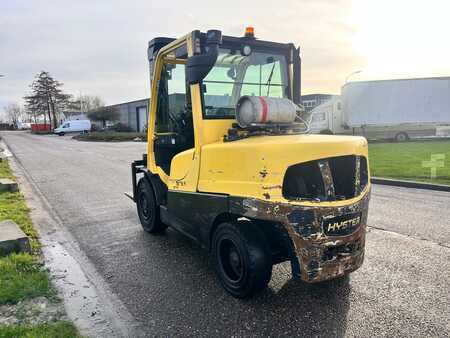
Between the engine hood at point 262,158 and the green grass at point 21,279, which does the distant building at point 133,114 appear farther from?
the engine hood at point 262,158

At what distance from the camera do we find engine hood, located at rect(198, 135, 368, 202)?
3.08 m

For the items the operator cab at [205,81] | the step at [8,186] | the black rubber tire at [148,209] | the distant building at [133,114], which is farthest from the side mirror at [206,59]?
the distant building at [133,114]

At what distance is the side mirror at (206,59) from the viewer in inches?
139

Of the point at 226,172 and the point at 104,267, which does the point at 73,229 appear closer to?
the point at 104,267

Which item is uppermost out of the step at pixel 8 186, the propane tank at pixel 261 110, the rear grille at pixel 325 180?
the propane tank at pixel 261 110

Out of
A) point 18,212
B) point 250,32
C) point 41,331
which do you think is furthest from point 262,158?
point 18,212

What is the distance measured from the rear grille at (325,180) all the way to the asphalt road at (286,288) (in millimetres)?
1097

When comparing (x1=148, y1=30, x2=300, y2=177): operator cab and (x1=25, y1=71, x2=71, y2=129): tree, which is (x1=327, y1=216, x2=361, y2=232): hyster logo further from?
(x1=25, y1=71, x2=71, y2=129): tree

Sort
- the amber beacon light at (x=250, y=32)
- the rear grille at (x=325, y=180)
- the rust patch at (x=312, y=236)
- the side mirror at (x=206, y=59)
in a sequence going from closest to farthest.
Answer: the rust patch at (x=312, y=236) → the rear grille at (x=325, y=180) → the side mirror at (x=206, y=59) → the amber beacon light at (x=250, y=32)

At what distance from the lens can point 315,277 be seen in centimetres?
315

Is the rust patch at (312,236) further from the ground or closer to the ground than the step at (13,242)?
further from the ground

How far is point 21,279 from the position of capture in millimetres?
3957

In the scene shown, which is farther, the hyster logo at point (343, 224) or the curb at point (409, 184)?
the curb at point (409, 184)

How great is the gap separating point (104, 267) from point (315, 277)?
8.92 feet
